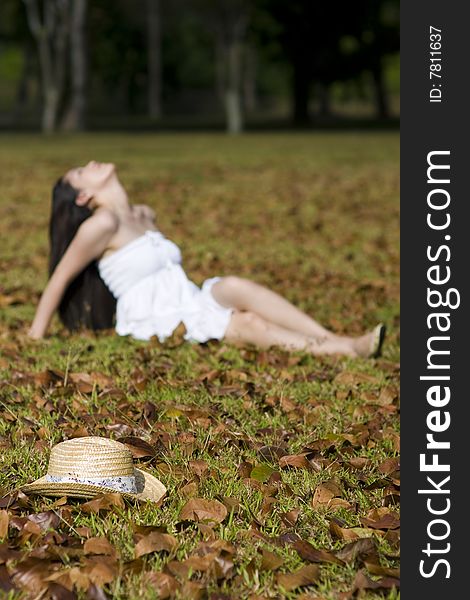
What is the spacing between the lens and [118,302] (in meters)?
7.17

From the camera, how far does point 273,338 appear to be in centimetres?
675

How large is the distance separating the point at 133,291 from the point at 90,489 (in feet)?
10.9

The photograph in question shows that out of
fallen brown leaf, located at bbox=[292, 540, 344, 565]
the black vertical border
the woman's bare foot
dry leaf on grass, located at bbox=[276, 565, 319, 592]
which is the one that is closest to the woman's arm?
the woman's bare foot

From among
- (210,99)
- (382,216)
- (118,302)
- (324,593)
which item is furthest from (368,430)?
(210,99)

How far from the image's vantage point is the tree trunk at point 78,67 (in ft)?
129

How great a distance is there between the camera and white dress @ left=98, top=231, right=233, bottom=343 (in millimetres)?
6922

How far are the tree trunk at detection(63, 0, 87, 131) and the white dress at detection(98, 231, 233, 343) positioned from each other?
33.8 metres

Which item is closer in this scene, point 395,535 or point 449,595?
point 449,595

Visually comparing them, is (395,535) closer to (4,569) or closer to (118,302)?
(4,569)

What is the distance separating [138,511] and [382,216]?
1180cm

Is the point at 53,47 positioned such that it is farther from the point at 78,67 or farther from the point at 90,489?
the point at 90,489

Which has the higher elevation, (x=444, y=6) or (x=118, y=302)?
(x=444, y=6)

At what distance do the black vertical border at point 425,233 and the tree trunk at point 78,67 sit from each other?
36.8m

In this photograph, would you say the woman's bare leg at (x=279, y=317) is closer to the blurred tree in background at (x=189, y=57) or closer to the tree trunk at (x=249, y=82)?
the blurred tree in background at (x=189, y=57)
